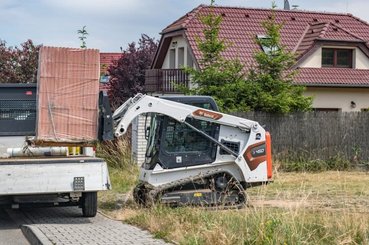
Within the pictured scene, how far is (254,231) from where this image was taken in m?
8.98

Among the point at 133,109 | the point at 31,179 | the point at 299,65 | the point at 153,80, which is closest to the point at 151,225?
the point at 31,179

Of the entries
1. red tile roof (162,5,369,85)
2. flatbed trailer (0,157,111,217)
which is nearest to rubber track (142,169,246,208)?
flatbed trailer (0,157,111,217)

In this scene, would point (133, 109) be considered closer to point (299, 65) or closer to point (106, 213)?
point (106, 213)

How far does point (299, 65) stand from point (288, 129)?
8.50 meters

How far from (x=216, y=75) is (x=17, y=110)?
454 inches

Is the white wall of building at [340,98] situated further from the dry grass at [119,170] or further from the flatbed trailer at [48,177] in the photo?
the flatbed trailer at [48,177]

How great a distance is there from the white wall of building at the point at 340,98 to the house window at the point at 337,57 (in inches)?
57.5

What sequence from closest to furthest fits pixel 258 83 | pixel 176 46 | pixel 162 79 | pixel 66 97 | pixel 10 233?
pixel 10 233 < pixel 66 97 < pixel 258 83 < pixel 162 79 < pixel 176 46

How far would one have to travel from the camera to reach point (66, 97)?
1283cm

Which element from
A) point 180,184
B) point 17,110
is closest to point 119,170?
point 180,184

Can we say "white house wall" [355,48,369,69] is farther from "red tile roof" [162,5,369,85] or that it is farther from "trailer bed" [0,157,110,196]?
"trailer bed" [0,157,110,196]

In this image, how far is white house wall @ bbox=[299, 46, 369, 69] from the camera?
109ft

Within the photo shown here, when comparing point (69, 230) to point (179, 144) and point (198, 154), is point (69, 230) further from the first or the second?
point (198, 154)

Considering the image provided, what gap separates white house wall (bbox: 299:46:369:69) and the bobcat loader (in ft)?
62.6
